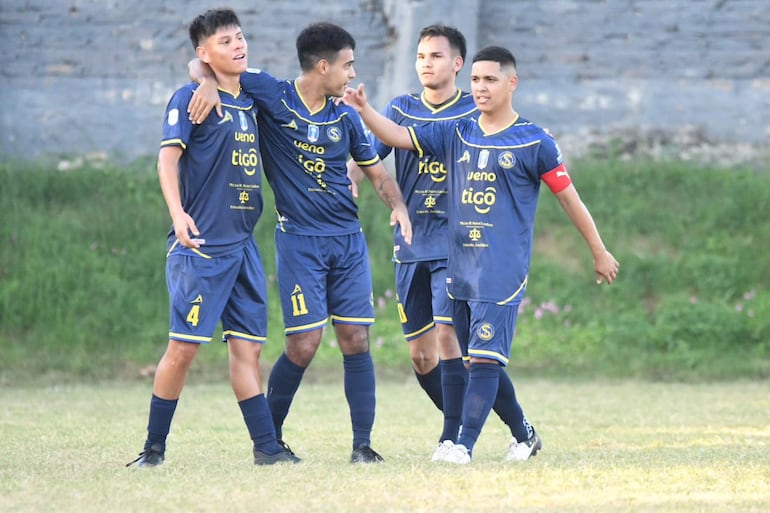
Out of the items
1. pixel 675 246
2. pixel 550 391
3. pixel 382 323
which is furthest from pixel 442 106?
pixel 675 246

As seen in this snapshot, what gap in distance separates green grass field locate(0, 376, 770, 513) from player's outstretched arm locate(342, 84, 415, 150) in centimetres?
151

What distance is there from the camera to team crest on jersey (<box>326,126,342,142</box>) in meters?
6.23

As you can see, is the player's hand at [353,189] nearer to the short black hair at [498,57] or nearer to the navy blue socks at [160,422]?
the short black hair at [498,57]

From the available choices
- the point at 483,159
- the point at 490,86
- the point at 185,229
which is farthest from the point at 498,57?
the point at 185,229

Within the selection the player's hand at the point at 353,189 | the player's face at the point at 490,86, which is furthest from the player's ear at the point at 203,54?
the player's face at the point at 490,86

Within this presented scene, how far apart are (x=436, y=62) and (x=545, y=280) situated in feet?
21.9

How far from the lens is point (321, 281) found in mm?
6184

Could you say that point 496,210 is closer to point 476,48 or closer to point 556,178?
point 556,178

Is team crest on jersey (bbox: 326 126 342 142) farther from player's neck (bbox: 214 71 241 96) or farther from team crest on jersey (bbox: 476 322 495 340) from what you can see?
team crest on jersey (bbox: 476 322 495 340)

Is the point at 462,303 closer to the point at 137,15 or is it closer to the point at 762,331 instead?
the point at 762,331

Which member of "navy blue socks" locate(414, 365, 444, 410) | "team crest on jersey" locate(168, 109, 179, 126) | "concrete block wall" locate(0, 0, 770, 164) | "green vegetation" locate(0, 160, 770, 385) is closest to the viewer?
"team crest on jersey" locate(168, 109, 179, 126)

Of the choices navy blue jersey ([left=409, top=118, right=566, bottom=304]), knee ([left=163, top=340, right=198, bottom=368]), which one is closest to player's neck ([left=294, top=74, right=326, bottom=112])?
navy blue jersey ([left=409, top=118, right=566, bottom=304])

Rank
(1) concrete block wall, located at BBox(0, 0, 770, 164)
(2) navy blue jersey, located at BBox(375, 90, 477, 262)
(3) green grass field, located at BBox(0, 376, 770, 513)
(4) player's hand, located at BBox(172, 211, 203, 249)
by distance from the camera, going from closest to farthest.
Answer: (3) green grass field, located at BBox(0, 376, 770, 513)
(4) player's hand, located at BBox(172, 211, 203, 249)
(2) navy blue jersey, located at BBox(375, 90, 477, 262)
(1) concrete block wall, located at BBox(0, 0, 770, 164)

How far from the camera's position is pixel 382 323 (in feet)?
42.0
